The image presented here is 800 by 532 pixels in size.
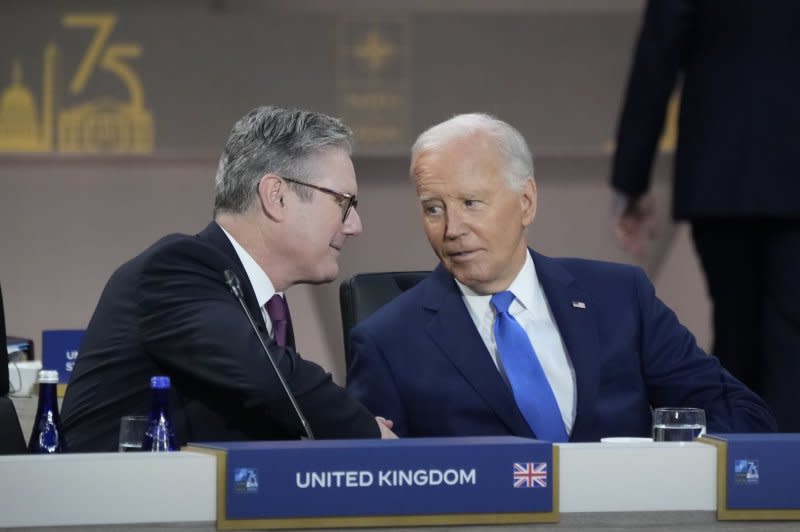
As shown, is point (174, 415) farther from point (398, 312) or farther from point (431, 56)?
point (431, 56)

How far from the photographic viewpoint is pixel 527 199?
2744 mm

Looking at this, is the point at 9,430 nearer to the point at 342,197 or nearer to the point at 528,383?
the point at 342,197

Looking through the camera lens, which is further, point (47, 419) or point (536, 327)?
point (536, 327)

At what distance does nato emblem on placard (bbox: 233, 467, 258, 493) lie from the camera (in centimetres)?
154

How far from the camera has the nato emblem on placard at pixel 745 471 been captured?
5.32 ft

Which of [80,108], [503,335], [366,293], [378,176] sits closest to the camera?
[503,335]

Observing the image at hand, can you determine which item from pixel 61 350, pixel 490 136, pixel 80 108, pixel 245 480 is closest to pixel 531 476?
pixel 245 480

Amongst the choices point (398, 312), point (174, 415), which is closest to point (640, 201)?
point (398, 312)

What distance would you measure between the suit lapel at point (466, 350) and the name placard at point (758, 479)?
888 millimetres

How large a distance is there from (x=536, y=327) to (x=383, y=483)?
43.9 inches

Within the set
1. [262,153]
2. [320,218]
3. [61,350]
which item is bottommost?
[61,350]

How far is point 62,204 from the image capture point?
6812 mm

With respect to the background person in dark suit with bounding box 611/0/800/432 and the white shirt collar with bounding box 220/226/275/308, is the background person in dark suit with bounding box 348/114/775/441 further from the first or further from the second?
the background person in dark suit with bounding box 611/0/800/432

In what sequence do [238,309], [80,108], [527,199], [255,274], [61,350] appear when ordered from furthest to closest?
[80,108], [61,350], [527,199], [255,274], [238,309]
